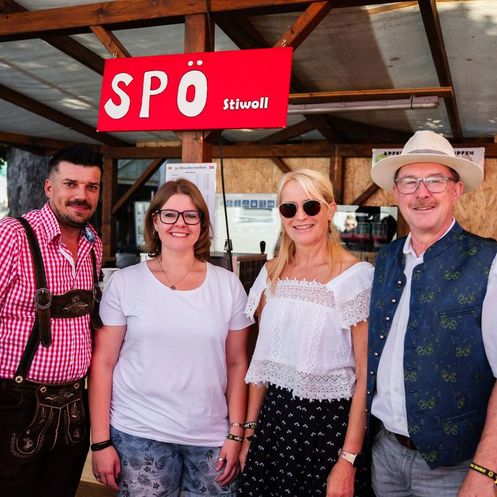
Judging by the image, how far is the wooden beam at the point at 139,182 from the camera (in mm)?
9102

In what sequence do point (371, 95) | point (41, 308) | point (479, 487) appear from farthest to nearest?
point (371, 95), point (41, 308), point (479, 487)

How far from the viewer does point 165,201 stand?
2137 mm

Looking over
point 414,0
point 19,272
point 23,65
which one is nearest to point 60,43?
point 23,65

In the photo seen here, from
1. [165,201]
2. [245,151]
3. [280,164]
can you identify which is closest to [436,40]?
[165,201]

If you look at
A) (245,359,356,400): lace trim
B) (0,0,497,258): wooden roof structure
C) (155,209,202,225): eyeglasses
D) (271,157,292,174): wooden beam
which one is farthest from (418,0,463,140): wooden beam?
(271,157,292,174): wooden beam

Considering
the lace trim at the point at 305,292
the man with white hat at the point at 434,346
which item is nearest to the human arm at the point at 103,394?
the lace trim at the point at 305,292

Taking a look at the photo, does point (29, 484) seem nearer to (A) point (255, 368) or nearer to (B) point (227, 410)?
(B) point (227, 410)

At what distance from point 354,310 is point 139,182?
7756mm

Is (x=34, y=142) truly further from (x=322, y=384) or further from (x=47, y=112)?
(x=322, y=384)

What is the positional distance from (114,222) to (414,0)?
6852 mm

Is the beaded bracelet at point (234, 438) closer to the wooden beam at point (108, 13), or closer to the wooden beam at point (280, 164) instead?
the wooden beam at point (108, 13)

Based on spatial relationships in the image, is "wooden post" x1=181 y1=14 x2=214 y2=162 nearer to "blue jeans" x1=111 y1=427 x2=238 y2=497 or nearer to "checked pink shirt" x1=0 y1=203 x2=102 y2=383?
"checked pink shirt" x1=0 y1=203 x2=102 y2=383

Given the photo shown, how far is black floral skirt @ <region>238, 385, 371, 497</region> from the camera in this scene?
1.82 m

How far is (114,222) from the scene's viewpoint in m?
9.37
